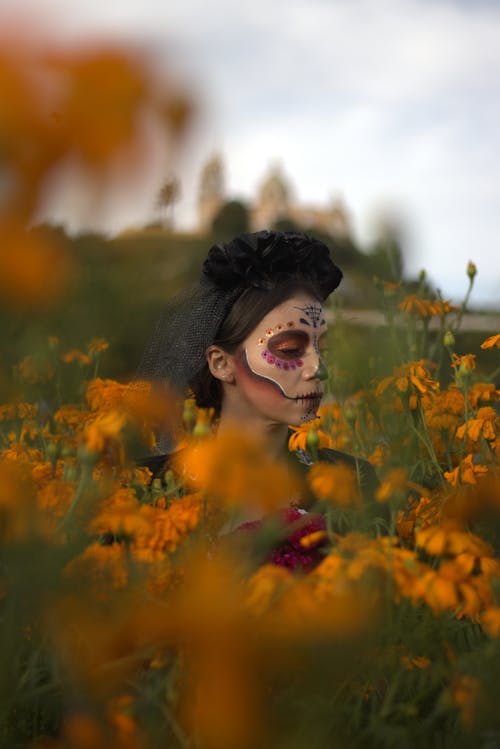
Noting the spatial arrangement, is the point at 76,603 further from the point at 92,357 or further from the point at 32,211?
the point at 92,357

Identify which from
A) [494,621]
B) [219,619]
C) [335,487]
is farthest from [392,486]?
[219,619]

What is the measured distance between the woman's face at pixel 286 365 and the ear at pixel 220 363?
53mm

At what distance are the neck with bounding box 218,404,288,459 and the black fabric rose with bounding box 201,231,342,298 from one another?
267mm

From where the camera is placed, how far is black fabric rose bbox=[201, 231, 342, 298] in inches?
65.3

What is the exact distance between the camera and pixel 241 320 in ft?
5.44

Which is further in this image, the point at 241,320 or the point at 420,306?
the point at 420,306

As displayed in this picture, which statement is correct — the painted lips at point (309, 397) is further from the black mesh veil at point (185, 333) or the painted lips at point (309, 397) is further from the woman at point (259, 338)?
the black mesh veil at point (185, 333)

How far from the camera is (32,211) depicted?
0.44 m

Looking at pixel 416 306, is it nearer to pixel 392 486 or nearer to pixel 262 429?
pixel 262 429

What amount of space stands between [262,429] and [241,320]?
8.9 inches

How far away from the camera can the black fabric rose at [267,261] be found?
1.66 metres

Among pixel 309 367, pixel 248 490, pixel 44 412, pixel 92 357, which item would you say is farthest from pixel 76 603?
pixel 44 412

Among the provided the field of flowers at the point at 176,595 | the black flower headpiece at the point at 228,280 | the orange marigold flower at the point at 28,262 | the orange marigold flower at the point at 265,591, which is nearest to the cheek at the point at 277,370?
the black flower headpiece at the point at 228,280

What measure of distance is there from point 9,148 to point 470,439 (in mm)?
1276
